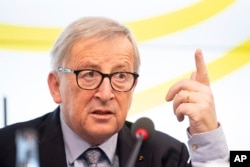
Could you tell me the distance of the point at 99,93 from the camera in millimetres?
1399

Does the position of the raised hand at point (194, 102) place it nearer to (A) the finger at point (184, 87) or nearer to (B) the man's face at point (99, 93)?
(A) the finger at point (184, 87)

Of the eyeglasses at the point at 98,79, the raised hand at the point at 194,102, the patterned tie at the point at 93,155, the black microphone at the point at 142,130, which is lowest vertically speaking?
the patterned tie at the point at 93,155

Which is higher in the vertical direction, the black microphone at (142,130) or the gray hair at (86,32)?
the gray hair at (86,32)

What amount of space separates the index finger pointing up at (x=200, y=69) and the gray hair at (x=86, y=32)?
8.2 inches

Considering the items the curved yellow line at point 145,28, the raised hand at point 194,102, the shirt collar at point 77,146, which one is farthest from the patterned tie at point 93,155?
the curved yellow line at point 145,28

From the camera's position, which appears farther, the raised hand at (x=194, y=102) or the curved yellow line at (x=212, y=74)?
the curved yellow line at (x=212, y=74)

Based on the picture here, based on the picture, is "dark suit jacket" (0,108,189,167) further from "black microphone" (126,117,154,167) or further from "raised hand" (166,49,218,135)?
"black microphone" (126,117,154,167)

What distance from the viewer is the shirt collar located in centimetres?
155

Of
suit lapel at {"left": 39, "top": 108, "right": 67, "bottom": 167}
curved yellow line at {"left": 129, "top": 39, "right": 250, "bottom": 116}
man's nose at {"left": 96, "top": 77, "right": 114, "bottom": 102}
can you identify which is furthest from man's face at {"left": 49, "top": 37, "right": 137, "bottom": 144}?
curved yellow line at {"left": 129, "top": 39, "right": 250, "bottom": 116}

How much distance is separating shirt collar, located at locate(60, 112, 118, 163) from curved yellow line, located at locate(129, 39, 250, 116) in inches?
20.0

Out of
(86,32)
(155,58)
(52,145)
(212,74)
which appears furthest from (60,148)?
(212,74)

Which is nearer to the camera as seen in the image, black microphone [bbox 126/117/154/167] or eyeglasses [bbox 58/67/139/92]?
black microphone [bbox 126/117/154/167]

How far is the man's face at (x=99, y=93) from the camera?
1.41m

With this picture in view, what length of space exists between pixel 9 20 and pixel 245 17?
1.14m
